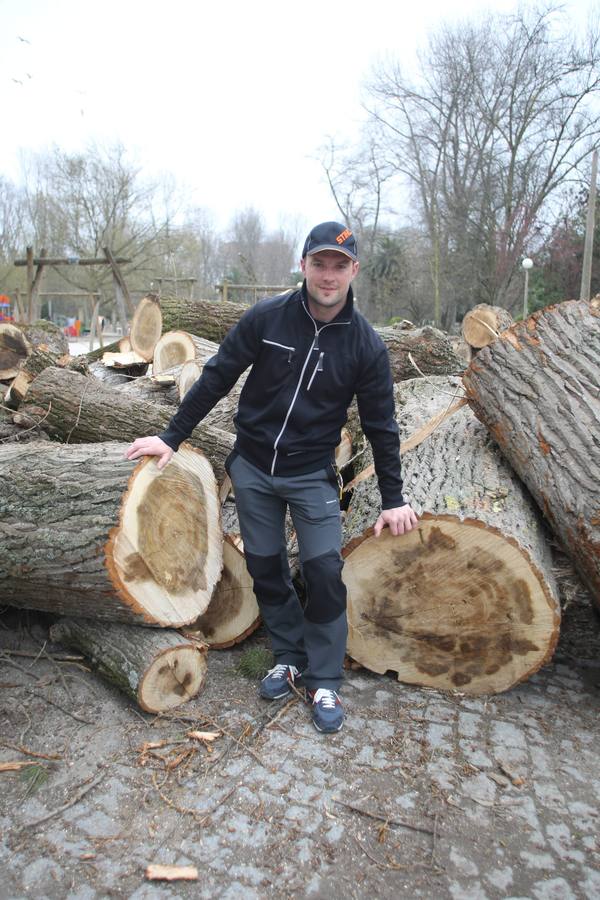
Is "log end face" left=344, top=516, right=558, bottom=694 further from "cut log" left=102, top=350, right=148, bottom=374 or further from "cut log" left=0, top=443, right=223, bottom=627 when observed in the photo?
"cut log" left=102, top=350, right=148, bottom=374

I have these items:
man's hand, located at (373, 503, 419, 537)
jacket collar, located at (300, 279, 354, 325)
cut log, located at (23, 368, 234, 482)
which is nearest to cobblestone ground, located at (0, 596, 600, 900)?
man's hand, located at (373, 503, 419, 537)

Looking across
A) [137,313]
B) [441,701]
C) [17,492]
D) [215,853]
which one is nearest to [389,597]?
[441,701]

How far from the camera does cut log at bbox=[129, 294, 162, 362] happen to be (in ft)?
24.1

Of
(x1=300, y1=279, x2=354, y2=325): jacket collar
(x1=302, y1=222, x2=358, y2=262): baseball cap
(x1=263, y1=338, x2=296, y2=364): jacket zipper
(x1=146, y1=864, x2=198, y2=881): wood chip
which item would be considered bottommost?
(x1=146, y1=864, x2=198, y2=881): wood chip

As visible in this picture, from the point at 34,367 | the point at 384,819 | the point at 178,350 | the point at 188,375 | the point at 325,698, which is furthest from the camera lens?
the point at 178,350

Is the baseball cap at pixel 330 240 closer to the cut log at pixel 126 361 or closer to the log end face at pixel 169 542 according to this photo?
the log end face at pixel 169 542

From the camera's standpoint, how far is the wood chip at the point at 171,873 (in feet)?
6.66

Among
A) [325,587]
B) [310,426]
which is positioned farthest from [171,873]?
[310,426]

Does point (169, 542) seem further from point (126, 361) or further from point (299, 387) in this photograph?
point (126, 361)

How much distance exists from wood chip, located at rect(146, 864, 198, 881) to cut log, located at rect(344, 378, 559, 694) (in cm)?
127

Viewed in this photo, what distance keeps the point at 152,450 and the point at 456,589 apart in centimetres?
142

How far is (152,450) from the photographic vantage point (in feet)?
9.43

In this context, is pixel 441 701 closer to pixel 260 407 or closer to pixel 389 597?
pixel 389 597

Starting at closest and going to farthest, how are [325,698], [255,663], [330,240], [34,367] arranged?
1. [330,240]
2. [325,698]
3. [255,663]
4. [34,367]
